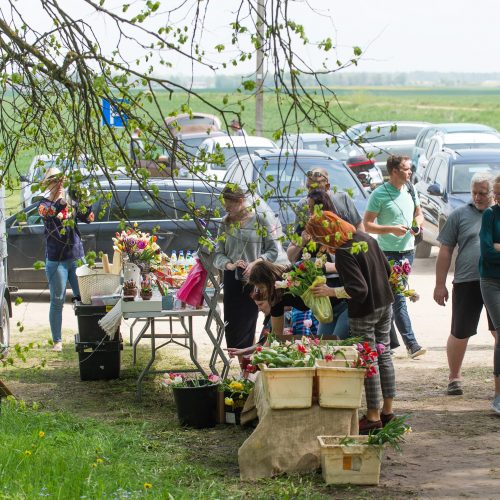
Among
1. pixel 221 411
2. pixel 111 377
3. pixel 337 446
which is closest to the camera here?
pixel 337 446

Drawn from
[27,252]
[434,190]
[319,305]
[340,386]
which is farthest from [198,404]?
[434,190]

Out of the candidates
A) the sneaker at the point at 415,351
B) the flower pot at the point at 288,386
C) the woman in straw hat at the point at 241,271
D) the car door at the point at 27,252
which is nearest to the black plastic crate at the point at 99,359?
the woman in straw hat at the point at 241,271

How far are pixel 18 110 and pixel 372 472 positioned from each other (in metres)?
3.53

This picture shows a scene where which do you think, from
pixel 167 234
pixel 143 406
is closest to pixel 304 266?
pixel 143 406

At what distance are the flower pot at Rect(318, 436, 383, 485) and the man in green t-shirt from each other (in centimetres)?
390

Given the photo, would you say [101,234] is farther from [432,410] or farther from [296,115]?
[296,115]

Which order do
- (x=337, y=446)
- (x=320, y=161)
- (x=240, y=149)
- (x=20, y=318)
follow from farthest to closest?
(x=240, y=149) → (x=320, y=161) → (x=20, y=318) → (x=337, y=446)

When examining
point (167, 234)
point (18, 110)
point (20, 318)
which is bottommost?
point (20, 318)

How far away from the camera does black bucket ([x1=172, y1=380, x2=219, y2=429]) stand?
8664 millimetres

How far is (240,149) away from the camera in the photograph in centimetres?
2467

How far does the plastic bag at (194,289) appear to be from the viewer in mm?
9695

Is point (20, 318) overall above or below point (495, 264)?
below

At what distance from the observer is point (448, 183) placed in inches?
746

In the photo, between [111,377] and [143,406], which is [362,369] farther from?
[111,377]
